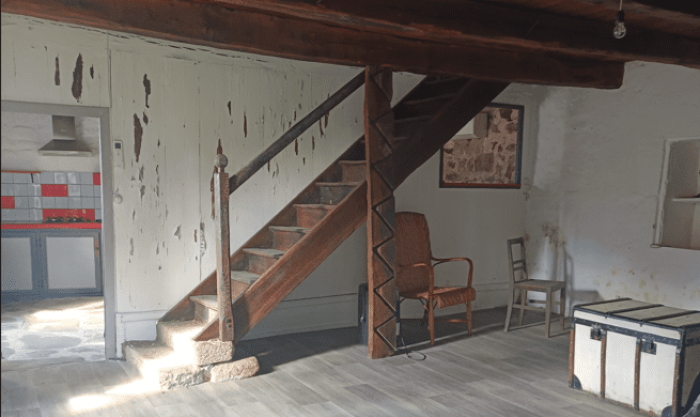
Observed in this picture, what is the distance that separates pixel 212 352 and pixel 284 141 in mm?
1736

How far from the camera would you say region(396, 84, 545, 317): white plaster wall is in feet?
20.3

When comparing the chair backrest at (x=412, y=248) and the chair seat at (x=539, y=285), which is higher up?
the chair backrest at (x=412, y=248)

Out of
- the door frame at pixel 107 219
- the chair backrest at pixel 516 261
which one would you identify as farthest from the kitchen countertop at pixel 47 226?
the chair backrest at pixel 516 261

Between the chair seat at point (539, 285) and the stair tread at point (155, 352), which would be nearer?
the stair tread at point (155, 352)

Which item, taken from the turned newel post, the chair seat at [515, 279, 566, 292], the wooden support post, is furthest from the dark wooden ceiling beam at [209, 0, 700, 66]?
the chair seat at [515, 279, 566, 292]

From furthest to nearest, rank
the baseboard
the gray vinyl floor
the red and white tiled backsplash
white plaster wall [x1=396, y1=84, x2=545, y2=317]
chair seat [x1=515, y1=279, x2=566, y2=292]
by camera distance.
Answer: the red and white tiled backsplash
white plaster wall [x1=396, y1=84, x2=545, y2=317]
chair seat [x1=515, y1=279, x2=566, y2=292]
the baseboard
the gray vinyl floor

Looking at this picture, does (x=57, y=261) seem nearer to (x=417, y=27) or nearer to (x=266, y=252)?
(x=266, y=252)

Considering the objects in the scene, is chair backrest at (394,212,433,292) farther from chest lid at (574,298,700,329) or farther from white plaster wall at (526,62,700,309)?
chest lid at (574,298,700,329)

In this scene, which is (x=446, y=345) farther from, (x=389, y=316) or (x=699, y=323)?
(x=699, y=323)

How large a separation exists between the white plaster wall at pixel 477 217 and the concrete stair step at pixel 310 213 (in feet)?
4.40

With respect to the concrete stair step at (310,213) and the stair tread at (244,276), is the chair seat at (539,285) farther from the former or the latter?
the stair tread at (244,276)

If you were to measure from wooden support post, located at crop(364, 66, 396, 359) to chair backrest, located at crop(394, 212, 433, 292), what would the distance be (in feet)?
2.86

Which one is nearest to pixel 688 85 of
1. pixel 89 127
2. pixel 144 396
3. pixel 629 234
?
pixel 629 234

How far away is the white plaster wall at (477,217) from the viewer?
6180 mm
